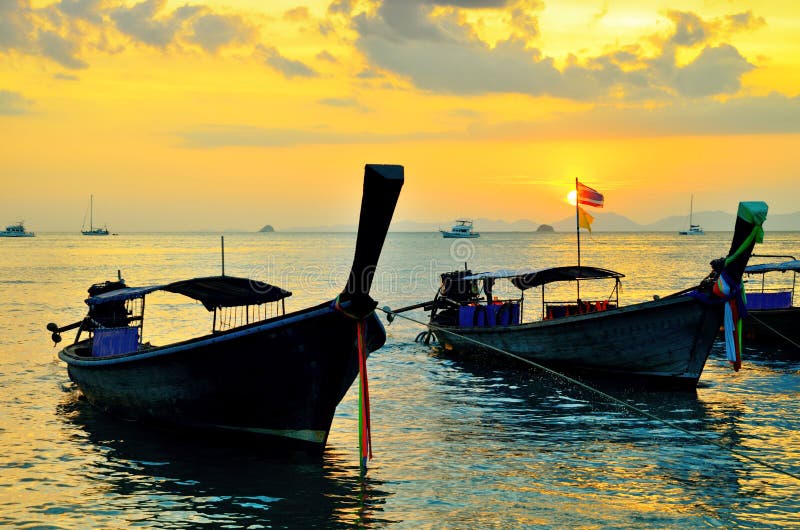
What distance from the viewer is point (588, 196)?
26297mm

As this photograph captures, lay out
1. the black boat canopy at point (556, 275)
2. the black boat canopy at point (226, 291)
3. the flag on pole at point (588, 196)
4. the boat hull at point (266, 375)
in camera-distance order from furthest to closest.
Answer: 1. the flag on pole at point (588, 196)
2. the black boat canopy at point (556, 275)
3. the black boat canopy at point (226, 291)
4. the boat hull at point (266, 375)

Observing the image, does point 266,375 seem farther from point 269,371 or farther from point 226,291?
point 226,291

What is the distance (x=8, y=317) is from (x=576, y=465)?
35.0m

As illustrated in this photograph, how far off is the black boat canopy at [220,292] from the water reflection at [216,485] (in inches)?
125

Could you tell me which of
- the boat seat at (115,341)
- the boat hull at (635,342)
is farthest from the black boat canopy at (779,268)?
the boat seat at (115,341)

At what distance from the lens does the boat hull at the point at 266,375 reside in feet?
43.6

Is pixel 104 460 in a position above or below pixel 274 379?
below

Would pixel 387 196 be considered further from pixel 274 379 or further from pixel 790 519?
pixel 790 519

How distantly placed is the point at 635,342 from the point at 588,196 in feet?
23.9

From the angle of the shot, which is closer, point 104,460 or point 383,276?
point 104,460

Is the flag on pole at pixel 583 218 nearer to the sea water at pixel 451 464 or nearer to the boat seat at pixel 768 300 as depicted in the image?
the sea water at pixel 451 464

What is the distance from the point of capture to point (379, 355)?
28.4 meters

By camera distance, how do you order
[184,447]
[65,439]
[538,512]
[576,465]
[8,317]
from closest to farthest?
[538,512] → [576,465] → [184,447] → [65,439] → [8,317]

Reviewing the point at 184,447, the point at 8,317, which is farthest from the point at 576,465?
the point at 8,317
